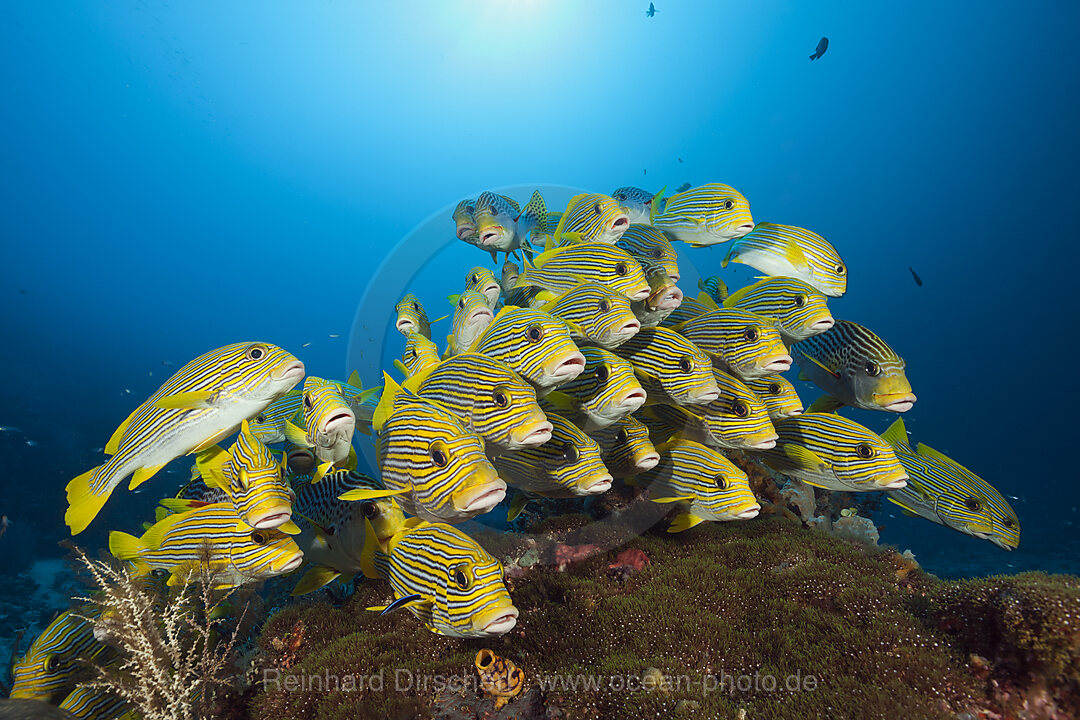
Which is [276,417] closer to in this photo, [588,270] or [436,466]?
[436,466]

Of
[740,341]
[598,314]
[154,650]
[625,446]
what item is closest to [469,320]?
[598,314]

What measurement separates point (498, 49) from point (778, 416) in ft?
373

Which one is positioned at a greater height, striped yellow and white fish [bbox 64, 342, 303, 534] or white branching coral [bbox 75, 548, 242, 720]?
striped yellow and white fish [bbox 64, 342, 303, 534]

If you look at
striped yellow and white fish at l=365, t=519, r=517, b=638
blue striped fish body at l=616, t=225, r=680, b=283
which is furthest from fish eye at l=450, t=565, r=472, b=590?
blue striped fish body at l=616, t=225, r=680, b=283

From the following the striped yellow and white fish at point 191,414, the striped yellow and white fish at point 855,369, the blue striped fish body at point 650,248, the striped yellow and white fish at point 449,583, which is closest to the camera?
the striped yellow and white fish at point 449,583

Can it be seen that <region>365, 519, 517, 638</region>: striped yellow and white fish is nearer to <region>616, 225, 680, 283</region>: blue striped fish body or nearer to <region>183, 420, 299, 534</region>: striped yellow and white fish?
<region>183, 420, 299, 534</region>: striped yellow and white fish

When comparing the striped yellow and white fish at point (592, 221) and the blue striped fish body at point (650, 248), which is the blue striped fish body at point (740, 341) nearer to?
Answer: the blue striped fish body at point (650, 248)

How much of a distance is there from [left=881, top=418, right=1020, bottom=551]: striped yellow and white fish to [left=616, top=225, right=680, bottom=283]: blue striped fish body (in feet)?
8.39

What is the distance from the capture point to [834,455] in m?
3.47

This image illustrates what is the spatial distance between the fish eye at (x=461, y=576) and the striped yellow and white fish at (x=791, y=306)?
10.6 feet

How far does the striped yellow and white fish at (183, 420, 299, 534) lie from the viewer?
8.77 ft

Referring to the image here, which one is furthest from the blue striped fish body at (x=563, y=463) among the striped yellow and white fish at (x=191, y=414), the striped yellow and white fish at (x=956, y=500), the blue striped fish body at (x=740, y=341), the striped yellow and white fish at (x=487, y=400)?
the striped yellow and white fish at (x=956, y=500)

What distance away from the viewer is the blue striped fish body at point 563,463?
10.1 feet

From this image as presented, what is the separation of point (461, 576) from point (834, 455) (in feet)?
9.98
